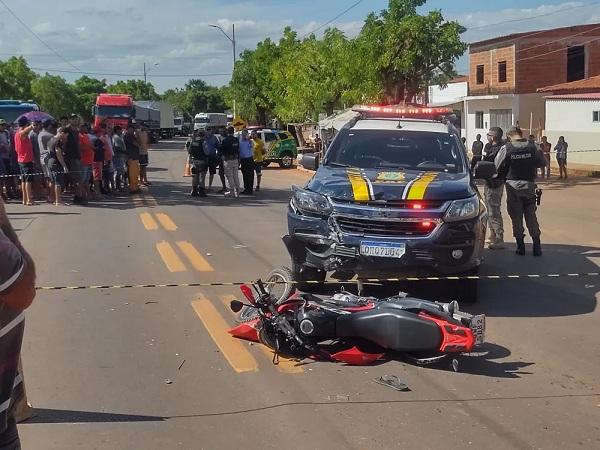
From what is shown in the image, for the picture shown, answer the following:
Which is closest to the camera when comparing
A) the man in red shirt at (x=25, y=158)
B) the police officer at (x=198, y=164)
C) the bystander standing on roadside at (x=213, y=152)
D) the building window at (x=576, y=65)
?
the man in red shirt at (x=25, y=158)

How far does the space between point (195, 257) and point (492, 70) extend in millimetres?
42027

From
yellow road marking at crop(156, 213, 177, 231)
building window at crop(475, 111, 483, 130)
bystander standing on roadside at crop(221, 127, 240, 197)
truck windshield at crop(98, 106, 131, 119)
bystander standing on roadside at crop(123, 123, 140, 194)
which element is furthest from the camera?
truck windshield at crop(98, 106, 131, 119)

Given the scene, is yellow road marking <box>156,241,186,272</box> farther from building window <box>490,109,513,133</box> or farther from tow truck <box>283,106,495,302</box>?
building window <box>490,109,513,133</box>

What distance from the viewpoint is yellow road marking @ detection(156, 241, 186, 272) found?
10.1 meters

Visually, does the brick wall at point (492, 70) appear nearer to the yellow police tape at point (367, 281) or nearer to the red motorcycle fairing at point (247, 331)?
the yellow police tape at point (367, 281)

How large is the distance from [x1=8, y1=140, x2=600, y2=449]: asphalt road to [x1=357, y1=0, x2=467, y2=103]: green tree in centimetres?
2208

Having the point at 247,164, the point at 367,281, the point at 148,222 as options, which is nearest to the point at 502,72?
the point at 247,164

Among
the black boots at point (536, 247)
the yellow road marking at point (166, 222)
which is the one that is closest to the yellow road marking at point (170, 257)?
the yellow road marking at point (166, 222)

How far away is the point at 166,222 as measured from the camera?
48.3ft

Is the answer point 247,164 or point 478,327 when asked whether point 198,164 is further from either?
point 478,327

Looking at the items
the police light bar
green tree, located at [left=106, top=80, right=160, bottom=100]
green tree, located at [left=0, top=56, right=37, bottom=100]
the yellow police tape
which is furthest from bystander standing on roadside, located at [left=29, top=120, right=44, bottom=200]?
green tree, located at [left=106, top=80, right=160, bottom=100]

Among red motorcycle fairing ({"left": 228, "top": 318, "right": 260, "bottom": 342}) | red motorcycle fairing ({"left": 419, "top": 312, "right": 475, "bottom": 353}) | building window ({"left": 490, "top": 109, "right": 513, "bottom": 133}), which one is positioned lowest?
red motorcycle fairing ({"left": 228, "top": 318, "right": 260, "bottom": 342})

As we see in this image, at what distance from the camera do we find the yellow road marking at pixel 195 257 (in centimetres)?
1009

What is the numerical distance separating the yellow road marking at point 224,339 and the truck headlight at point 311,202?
1.36 metres
